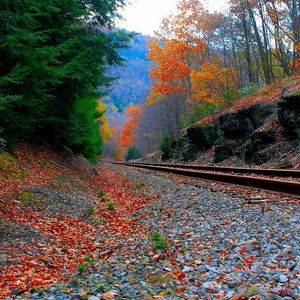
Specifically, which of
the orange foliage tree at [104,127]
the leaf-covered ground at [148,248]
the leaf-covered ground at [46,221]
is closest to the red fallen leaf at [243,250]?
the leaf-covered ground at [148,248]

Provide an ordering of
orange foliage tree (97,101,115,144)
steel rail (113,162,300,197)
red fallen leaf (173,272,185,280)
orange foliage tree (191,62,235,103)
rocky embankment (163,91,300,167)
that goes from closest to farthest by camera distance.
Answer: red fallen leaf (173,272,185,280) → steel rail (113,162,300,197) → rocky embankment (163,91,300,167) → orange foliage tree (191,62,235,103) → orange foliage tree (97,101,115,144)

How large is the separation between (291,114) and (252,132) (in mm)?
4159

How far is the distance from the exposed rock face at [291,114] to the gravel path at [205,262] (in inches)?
389

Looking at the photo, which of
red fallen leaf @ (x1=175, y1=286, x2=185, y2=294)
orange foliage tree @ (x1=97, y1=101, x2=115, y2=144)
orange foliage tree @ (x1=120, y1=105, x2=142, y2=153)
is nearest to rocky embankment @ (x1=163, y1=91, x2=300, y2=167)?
→ orange foliage tree @ (x1=97, y1=101, x2=115, y2=144)

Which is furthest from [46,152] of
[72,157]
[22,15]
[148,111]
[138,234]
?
[148,111]

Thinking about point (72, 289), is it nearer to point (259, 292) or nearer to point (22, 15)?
point (259, 292)

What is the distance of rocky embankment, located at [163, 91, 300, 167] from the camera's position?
50.9 feet

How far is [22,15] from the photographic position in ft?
23.9

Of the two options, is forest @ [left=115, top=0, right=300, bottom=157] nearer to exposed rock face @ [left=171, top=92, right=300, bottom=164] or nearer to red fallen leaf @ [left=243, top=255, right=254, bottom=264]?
exposed rock face @ [left=171, top=92, right=300, bottom=164]

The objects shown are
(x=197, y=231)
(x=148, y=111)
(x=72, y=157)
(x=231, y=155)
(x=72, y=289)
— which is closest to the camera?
(x=72, y=289)

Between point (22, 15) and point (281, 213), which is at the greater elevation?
point (22, 15)

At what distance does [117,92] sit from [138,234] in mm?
166626

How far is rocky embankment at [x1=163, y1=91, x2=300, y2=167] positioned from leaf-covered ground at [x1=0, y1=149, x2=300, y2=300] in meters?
7.97

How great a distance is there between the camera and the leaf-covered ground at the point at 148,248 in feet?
11.3
